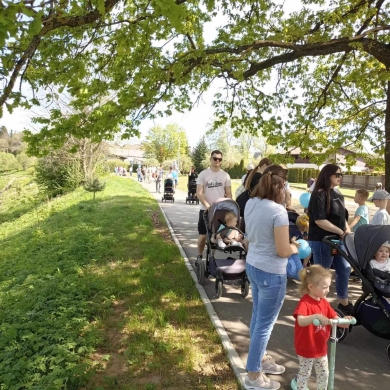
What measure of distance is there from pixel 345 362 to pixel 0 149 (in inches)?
3231

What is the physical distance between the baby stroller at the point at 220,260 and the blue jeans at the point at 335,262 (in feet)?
3.88

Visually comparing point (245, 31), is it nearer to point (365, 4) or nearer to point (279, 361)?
point (365, 4)

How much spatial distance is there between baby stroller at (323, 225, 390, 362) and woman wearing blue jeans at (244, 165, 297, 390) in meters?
1.27

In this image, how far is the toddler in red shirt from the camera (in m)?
2.90

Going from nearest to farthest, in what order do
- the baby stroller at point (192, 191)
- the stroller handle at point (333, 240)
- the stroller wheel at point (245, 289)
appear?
the stroller handle at point (333, 240)
the stroller wheel at point (245, 289)
the baby stroller at point (192, 191)

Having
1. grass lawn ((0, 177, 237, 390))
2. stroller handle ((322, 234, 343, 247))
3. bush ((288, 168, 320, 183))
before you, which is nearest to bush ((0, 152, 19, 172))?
bush ((288, 168, 320, 183))

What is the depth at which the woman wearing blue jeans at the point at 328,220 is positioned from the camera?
14.3ft

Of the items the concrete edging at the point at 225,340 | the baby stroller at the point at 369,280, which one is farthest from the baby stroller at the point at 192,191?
the baby stroller at the point at 369,280

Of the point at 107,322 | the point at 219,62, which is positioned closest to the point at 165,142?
the point at 219,62

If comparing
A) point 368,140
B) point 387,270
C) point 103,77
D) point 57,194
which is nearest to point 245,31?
point 103,77

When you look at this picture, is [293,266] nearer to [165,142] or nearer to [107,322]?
[107,322]

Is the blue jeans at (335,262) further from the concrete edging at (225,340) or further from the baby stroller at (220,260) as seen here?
the concrete edging at (225,340)

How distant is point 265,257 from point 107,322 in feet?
8.65

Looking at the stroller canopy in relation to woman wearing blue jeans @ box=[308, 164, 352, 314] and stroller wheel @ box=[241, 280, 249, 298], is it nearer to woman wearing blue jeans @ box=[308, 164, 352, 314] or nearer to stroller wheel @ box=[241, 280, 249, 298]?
woman wearing blue jeans @ box=[308, 164, 352, 314]
